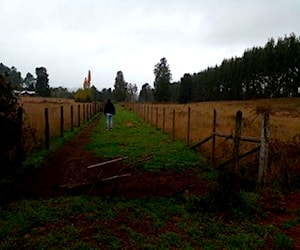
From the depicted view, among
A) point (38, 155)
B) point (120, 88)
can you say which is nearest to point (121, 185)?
point (38, 155)

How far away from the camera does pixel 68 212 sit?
20.7 ft

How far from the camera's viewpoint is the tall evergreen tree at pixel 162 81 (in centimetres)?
A: 8794

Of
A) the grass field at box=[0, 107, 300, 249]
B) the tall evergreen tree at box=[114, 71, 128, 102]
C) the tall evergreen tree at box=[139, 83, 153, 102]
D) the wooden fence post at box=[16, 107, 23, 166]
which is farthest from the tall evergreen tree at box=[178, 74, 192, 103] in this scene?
the grass field at box=[0, 107, 300, 249]

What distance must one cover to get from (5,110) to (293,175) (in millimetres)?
7289

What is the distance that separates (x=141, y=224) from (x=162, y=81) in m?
84.4

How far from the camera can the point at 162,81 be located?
3516 inches

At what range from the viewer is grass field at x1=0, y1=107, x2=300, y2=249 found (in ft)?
17.0

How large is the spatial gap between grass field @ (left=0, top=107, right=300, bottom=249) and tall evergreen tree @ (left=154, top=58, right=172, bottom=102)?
264ft

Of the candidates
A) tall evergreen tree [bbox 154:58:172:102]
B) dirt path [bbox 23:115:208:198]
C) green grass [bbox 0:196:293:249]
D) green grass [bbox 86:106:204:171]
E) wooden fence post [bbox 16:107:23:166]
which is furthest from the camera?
tall evergreen tree [bbox 154:58:172:102]

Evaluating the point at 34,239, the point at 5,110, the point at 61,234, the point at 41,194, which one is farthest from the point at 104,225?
the point at 5,110

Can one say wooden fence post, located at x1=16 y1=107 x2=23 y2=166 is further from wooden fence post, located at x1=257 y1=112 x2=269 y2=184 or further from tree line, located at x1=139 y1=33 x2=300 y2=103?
tree line, located at x1=139 y1=33 x2=300 y2=103

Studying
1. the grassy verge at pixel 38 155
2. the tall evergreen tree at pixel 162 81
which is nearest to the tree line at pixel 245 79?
the tall evergreen tree at pixel 162 81

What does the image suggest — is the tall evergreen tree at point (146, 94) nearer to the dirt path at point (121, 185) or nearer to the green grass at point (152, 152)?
the green grass at point (152, 152)

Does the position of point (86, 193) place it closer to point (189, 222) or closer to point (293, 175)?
point (189, 222)
